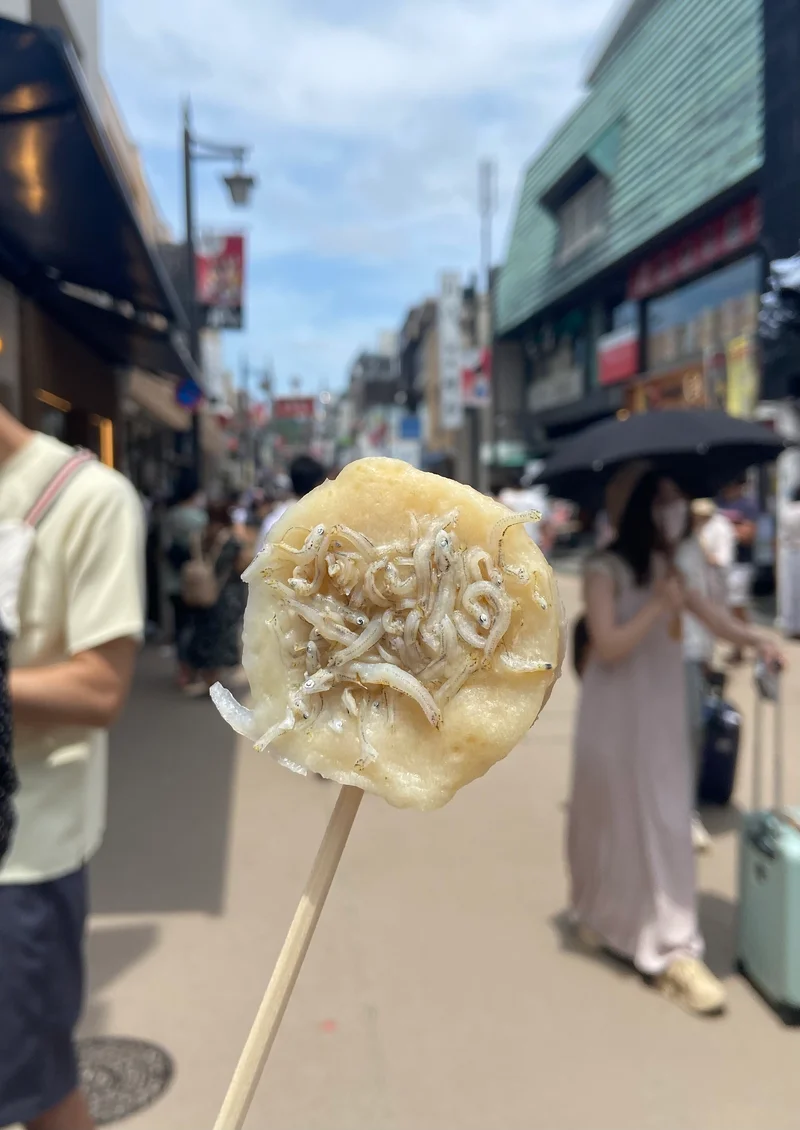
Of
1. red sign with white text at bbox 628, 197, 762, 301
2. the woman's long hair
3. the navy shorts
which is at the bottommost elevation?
the navy shorts

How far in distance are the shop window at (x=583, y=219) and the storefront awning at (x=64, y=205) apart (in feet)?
44.4

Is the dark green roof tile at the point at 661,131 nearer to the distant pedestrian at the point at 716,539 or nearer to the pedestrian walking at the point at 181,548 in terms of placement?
the distant pedestrian at the point at 716,539

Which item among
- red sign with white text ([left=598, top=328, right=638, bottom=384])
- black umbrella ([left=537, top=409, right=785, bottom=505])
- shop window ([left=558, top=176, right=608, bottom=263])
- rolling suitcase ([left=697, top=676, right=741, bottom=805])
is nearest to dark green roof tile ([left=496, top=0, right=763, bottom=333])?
shop window ([left=558, top=176, right=608, bottom=263])

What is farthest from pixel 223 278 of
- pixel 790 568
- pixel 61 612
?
pixel 61 612

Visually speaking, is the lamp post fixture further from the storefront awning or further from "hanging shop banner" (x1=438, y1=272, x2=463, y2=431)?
"hanging shop banner" (x1=438, y1=272, x2=463, y2=431)

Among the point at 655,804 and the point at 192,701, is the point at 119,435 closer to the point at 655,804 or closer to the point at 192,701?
the point at 192,701

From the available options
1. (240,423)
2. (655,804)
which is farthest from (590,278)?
(240,423)

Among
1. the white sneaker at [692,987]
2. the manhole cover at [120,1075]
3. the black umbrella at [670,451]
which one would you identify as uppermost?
the black umbrella at [670,451]

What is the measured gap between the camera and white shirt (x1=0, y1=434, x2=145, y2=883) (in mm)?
1802

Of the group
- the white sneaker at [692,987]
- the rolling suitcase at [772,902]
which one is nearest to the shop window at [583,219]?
the rolling suitcase at [772,902]

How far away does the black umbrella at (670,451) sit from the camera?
3494mm

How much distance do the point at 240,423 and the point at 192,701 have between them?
3492 cm

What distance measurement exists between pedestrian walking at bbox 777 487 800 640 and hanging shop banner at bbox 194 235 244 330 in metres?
11.3

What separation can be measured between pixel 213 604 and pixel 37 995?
20.6 ft
